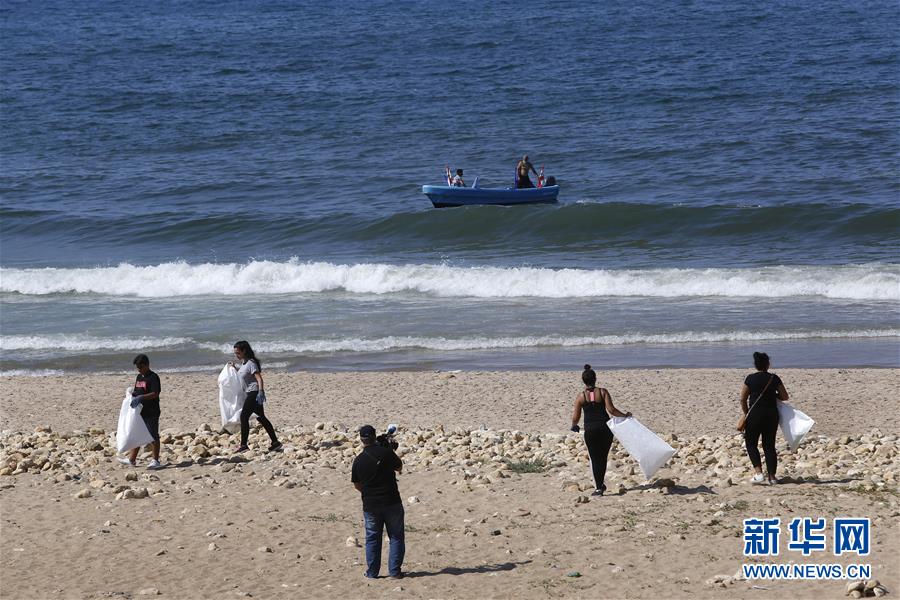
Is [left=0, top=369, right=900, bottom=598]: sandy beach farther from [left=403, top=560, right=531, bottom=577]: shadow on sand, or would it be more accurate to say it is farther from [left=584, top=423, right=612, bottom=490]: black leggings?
[left=584, top=423, right=612, bottom=490]: black leggings

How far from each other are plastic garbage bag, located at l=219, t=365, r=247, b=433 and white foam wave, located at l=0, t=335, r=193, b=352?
7938mm

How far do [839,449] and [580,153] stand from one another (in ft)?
90.2

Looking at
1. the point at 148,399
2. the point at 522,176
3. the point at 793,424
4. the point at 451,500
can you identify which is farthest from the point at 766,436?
the point at 522,176

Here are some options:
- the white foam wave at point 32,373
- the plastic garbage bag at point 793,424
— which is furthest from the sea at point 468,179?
the plastic garbage bag at point 793,424

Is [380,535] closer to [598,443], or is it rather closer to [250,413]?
[598,443]

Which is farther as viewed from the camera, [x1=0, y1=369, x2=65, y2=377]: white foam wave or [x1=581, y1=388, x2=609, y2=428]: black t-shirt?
[x1=0, y1=369, x2=65, y2=377]: white foam wave

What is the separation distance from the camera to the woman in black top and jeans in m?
10.4

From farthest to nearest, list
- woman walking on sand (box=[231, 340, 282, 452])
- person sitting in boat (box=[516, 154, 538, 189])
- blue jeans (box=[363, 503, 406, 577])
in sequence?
person sitting in boat (box=[516, 154, 538, 189]) < woman walking on sand (box=[231, 340, 282, 452]) < blue jeans (box=[363, 503, 406, 577])

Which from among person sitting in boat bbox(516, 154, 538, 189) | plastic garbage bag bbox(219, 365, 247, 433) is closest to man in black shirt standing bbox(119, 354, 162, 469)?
plastic garbage bag bbox(219, 365, 247, 433)

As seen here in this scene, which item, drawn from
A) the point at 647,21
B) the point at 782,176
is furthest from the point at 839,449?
the point at 647,21

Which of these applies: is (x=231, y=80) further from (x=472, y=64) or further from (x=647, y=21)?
(x=647, y=21)

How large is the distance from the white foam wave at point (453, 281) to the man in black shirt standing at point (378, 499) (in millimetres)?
15338

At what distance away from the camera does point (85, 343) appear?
67.7 feet

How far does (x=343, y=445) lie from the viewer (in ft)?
42.1
